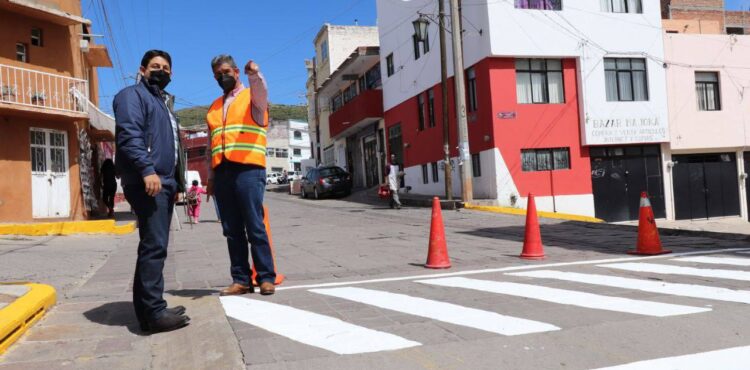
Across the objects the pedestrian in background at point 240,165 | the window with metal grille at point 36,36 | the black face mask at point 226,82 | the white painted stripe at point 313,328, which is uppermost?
the window with metal grille at point 36,36

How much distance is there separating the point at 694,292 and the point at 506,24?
1626 centimetres

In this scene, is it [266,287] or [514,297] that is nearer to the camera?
[514,297]

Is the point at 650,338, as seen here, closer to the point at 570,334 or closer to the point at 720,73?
the point at 570,334

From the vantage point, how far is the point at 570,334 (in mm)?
3717

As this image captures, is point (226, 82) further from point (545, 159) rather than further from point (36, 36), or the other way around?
point (545, 159)

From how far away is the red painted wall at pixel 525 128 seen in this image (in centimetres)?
1989

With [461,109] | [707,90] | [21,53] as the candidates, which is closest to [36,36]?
[21,53]

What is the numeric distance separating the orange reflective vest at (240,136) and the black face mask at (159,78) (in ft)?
2.27

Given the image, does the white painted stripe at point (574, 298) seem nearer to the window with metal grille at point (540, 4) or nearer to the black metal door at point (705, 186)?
the window with metal grille at point (540, 4)

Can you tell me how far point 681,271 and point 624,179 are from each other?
55.1 ft

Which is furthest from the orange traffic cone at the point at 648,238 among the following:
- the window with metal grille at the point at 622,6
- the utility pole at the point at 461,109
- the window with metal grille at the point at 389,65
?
the window with metal grille at the point at 389,65

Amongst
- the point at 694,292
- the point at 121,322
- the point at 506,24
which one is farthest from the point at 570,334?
the point at 506,24

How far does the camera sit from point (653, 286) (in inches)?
205

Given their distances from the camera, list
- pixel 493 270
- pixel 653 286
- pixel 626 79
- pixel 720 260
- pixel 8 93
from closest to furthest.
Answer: pixel 653 286, pixel 493 270, pixel 720 260, pixel 8 93, pixel 626 79
